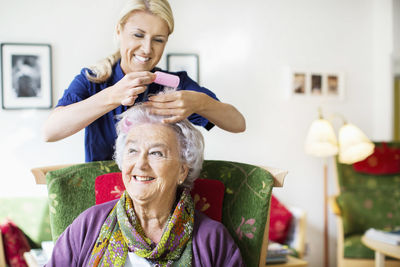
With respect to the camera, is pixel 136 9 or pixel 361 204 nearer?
pixel 136 9

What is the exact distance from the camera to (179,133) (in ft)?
4.84

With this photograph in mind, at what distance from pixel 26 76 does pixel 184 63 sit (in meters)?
1.20

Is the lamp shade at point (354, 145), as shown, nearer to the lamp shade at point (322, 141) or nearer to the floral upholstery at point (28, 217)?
the lamp shade at point (322, 141)

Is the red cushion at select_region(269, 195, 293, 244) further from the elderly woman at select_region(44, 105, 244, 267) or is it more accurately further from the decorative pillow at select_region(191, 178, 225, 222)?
the elderly woman at select_region(44, 105, 244, 267)

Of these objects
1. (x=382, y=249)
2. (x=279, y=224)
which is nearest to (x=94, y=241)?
(x=382, y=249)

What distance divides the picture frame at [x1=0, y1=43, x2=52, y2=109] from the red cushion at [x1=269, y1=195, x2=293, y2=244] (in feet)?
6.32

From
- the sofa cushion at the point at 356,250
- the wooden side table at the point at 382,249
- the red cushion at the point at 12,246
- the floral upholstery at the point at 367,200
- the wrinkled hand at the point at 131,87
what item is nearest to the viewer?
the wrinkled hand at the point at 131,87

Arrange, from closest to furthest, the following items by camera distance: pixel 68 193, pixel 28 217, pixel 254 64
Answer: pixel 68 193
pixel 28 217
pixel 254 64

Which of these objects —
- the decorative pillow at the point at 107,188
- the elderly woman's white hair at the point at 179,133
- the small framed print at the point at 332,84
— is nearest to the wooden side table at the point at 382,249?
the small framed print at the point at 332,84

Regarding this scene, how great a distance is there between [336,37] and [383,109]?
85cm

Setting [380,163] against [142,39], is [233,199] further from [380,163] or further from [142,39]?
[380,163]

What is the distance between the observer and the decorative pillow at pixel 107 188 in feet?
5.17

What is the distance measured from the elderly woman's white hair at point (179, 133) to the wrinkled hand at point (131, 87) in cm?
13

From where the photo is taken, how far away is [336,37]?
3965 millimetres
